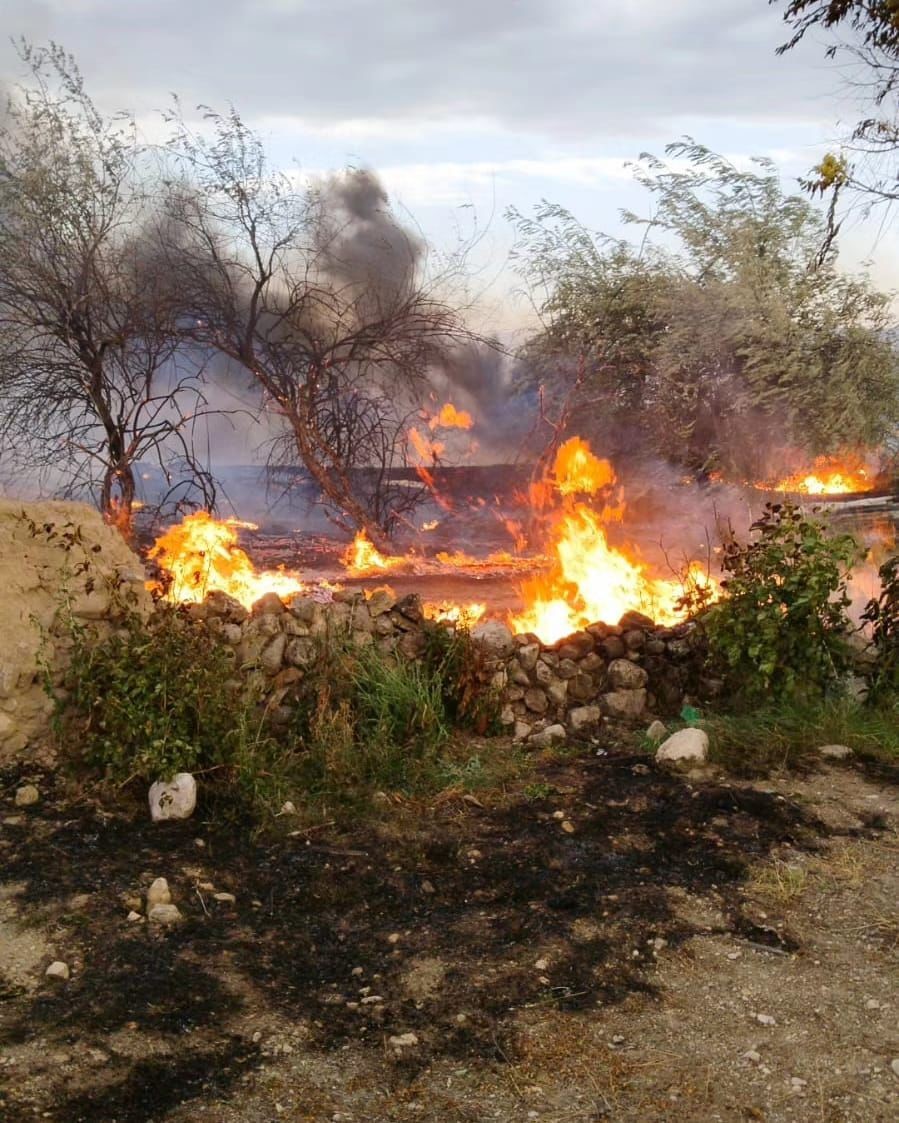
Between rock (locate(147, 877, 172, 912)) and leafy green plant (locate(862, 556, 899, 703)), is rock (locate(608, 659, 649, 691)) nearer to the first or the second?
leafy green plant (locate(862, 556, 899, 703))

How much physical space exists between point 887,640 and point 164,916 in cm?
415

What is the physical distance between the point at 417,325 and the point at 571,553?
3.87m

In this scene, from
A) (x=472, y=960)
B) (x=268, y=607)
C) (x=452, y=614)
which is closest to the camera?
(x=472, y=960)

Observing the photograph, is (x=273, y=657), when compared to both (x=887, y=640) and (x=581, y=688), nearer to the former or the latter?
(x=581, y=688)

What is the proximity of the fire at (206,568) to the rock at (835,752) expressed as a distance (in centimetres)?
325

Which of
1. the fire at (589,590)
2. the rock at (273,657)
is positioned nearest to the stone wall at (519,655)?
the rock at (273,657)

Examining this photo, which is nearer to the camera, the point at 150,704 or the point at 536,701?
the point at 150,704

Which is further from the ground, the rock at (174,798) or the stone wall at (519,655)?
the stone wall at (519,655)

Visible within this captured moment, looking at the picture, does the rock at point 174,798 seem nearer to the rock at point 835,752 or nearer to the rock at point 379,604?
the rock at point 379,604

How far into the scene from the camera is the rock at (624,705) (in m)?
6.01

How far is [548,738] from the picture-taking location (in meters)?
5.67

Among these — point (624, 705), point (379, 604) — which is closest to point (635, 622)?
point (624, 705)

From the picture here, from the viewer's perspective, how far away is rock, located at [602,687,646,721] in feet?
19.7

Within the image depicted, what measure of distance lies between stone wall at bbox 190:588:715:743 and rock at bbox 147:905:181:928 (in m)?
1.69
